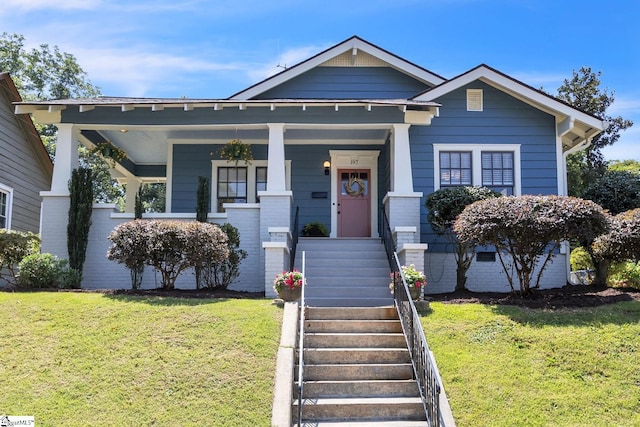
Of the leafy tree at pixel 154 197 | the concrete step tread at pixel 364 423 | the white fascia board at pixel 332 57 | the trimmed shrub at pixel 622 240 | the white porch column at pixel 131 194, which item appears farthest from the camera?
the leafy tree at pixel 154 197

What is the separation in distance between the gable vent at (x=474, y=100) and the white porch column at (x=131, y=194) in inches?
399

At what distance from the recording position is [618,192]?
534 inches

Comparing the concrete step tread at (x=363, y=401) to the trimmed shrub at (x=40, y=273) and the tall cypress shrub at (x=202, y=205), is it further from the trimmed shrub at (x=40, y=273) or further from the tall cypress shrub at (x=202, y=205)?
the trimmed shrub at (x=40, y=273)

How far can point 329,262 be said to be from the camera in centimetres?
1200

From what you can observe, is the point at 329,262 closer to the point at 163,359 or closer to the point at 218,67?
the point at 163,359

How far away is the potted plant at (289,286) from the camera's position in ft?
31.1

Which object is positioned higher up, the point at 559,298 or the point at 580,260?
the point at 580,260

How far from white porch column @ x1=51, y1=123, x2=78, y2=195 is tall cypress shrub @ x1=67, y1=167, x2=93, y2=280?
10.1 inches

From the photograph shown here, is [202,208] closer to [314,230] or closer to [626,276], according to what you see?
[314,230]

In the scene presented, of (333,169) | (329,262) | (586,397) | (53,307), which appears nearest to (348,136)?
(333,169)

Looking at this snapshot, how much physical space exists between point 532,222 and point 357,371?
406 centimetres

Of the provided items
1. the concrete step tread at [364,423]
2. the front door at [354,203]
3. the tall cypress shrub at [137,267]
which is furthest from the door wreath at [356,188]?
the concrete step tread at [364,423]

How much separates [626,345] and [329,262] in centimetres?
574

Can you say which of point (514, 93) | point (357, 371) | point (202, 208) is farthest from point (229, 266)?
point (514, 93)
